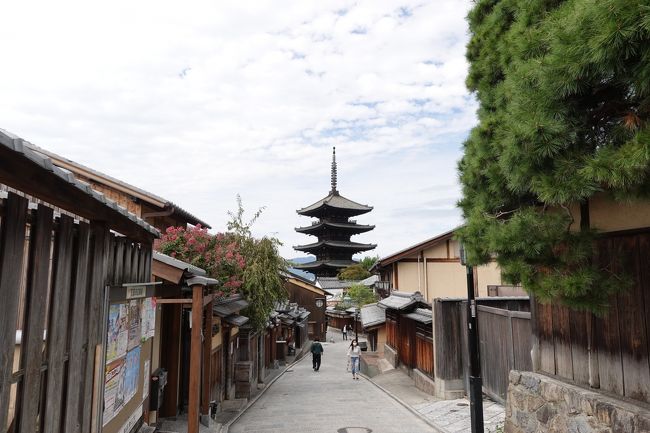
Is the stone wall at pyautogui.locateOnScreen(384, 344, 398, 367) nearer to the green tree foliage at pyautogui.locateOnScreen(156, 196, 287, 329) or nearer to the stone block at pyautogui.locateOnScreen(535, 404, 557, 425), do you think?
the green tree foliage at pyautogui.locateOnScreen(156, 196, 287, 329)

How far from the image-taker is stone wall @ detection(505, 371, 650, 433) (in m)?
4.97

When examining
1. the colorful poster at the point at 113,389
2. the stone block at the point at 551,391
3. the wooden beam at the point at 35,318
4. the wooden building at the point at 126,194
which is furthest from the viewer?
the wooden building at the point at 126,194

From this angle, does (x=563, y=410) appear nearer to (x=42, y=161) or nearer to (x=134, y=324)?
(x=134, y=324)

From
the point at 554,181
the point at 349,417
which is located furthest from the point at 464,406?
the point at 554,181

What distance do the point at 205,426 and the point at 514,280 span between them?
8558mm

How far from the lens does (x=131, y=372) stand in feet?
20.9

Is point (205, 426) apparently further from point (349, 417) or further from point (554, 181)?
point (554, 181)

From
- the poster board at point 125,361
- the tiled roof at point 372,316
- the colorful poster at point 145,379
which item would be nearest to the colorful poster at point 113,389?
the poster board at point 125,361

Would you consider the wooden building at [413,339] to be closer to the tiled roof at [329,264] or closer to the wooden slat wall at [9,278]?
the wooden slat wall at [9,278]

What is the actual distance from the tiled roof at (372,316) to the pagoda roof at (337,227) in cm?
2653

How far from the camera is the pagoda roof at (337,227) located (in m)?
56.8

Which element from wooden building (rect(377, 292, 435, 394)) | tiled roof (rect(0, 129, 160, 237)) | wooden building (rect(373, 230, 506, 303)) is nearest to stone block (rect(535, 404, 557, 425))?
tiled roof (rect(0, 129, 160, 237))

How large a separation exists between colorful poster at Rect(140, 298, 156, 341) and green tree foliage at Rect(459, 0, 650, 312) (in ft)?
16.1

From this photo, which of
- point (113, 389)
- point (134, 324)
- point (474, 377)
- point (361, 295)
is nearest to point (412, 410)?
point (474, 377)
